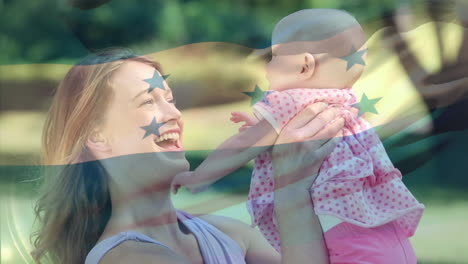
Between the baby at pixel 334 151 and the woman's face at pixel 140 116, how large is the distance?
0.06 metres

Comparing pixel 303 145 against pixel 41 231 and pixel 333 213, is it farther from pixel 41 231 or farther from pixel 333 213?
pixel 41 231

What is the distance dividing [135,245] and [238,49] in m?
0.28

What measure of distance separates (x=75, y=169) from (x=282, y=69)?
298mm

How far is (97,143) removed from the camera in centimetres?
98

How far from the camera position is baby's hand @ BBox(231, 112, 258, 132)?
979 millimetres

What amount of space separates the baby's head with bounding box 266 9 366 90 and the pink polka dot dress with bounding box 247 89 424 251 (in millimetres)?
15

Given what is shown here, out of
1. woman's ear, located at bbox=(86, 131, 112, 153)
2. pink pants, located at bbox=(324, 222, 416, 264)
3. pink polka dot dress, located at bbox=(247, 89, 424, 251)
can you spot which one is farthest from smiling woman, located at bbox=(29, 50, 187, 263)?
pink pants, located at bbox=(324, 222, 416, 264)

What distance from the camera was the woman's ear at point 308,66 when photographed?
973 millimetres

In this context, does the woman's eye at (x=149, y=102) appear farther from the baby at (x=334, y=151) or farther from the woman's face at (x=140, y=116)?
the baby at (x=334, y=151)

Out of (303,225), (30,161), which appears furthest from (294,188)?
(30,161)

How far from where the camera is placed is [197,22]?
0.99 metres

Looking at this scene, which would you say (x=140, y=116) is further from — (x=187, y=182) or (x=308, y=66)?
(x=308, y=66)

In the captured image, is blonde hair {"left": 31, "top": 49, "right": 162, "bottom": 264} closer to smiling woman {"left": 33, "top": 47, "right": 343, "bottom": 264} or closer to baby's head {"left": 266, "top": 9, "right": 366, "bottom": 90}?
smiling woman {"left": 33, "top": 47, "right": 343, "bottom": 264}

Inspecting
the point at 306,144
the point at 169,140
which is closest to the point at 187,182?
the point at 169,140
